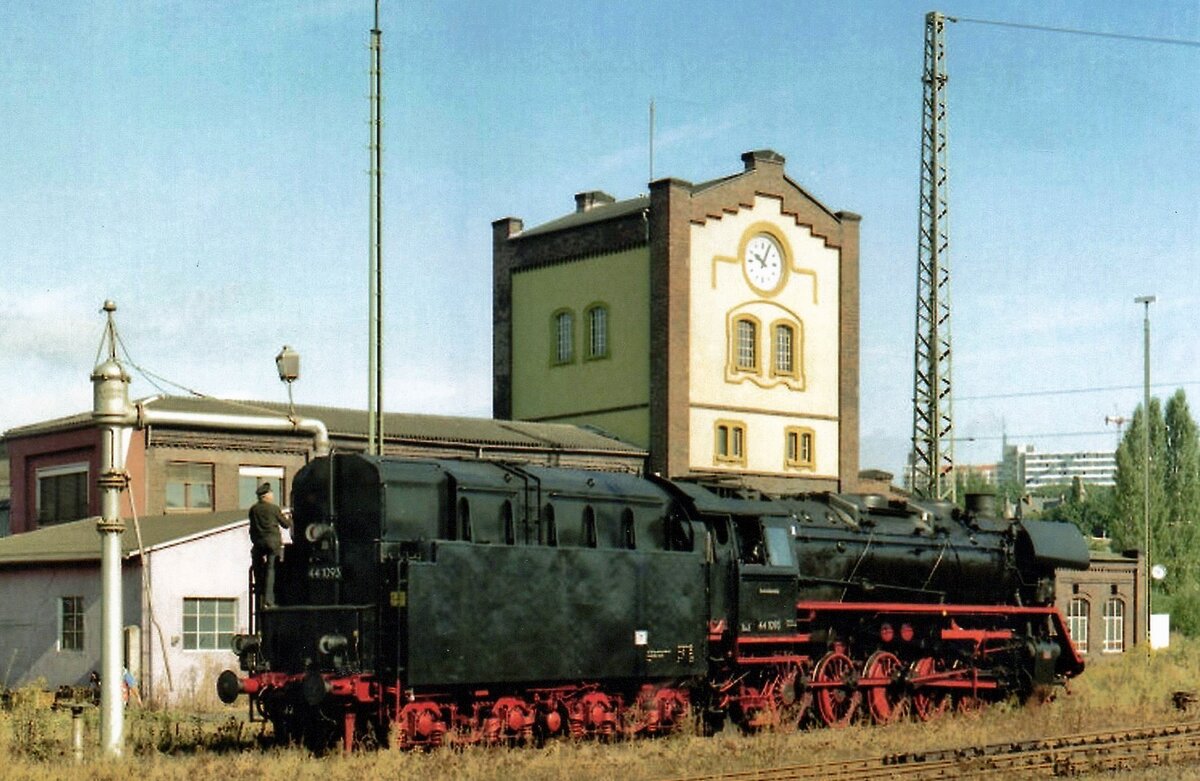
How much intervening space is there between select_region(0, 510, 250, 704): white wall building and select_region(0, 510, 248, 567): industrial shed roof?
4 centimetres

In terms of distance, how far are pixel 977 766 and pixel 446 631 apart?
6252 mm

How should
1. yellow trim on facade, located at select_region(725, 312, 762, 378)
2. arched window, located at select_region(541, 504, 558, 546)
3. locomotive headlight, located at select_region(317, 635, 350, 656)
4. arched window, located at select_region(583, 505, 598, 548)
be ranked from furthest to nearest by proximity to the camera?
yellow trim on facade, located at select_region(725, 312, 762, 378), arched window, located at select_region(583, 505, 598, 548), arched window, located at select_region(541, 504, 558, 546), locomotive headlight, located at select_region(317, 635, 350, 656)

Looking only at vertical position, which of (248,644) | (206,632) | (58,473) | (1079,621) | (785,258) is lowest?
(1079,621)

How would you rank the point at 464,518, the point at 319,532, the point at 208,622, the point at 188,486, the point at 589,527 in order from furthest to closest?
1. the point at 188,486
2. the point at 208,622
3. the point at 589,527
4. the point at 464,518
5. the point at 319,532

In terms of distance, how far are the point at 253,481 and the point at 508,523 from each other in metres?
22.7

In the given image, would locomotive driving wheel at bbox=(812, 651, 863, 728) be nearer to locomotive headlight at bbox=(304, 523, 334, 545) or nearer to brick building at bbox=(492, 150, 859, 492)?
locomotive headlight at bbox=(304, 523, 334, 545)

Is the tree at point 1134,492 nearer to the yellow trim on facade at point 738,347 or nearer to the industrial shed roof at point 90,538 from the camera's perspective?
the yellow trim on facade at point 738,347

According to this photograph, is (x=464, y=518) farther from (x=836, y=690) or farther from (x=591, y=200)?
(x=591, y=200)

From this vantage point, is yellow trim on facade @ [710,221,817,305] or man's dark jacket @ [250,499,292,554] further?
yellow trim on facade @ [710,221,817,305]

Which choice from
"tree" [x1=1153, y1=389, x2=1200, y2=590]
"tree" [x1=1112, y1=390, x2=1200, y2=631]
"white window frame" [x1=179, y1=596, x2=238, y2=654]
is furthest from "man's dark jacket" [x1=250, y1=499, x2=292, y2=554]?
"tree" [x1=1153, y1=389, x2=1200, y2=590]

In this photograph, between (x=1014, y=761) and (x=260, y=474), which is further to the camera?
(x=260, y=474)

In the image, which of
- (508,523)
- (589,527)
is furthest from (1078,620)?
(508,523)

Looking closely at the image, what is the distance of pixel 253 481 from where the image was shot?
40844mm

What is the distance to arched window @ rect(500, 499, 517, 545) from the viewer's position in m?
19.5
